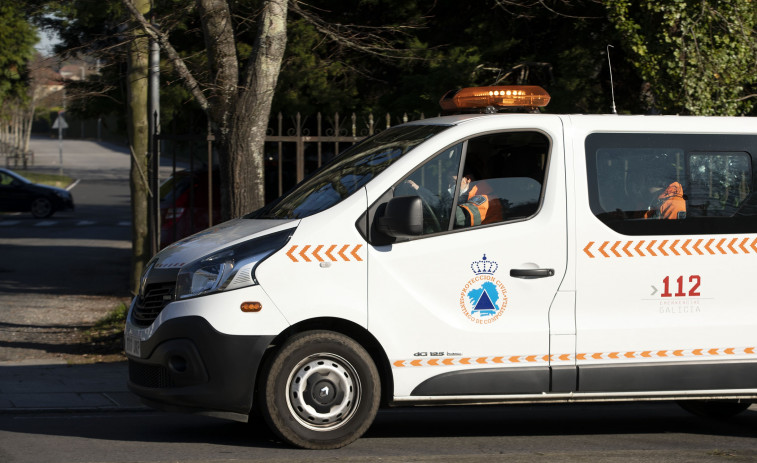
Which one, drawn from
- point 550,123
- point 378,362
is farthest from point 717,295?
point 378,362

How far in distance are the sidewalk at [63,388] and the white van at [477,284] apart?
1776 millimetres

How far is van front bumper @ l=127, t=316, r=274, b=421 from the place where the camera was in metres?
6.12

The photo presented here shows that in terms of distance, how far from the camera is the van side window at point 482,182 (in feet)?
21.0

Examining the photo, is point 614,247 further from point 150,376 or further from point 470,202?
point 150,376

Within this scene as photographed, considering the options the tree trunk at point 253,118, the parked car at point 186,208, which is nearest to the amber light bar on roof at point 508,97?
the tree trunk at point 253,118

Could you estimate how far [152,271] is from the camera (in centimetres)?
652

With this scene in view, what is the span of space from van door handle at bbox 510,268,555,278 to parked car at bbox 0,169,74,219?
2604 cm

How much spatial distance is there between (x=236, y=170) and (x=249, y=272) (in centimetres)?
386

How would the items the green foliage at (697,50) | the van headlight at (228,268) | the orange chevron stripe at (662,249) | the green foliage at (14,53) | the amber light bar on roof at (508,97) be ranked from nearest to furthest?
the van headlight at (228,268) < the orange chevron stripe at (662,249) < the amber light bar on roof at (508,97) < the green foliage at (697,50) < the green foliage at (14,53)

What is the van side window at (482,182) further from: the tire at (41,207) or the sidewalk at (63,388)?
the tire at (41,207)

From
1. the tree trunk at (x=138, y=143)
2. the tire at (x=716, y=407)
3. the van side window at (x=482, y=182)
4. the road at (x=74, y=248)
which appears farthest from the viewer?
the road at (x=74, y=248)

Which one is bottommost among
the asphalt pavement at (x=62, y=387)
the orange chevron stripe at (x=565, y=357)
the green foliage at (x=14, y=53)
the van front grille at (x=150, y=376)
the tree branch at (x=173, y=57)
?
the asphalt pavement at (x=62, y=387)

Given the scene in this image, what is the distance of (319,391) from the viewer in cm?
627

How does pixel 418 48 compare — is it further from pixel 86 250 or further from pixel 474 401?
pixel 86 250
